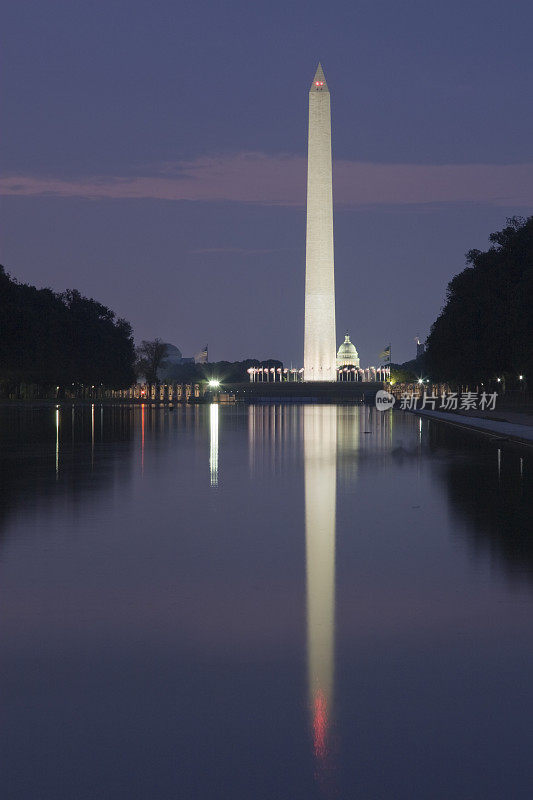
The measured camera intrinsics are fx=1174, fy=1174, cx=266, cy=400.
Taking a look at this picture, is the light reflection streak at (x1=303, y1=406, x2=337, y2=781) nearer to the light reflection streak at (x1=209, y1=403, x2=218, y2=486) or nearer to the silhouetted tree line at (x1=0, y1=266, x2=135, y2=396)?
the light reflection streak at (x1=209, y1=403, x2=218, y2=486)

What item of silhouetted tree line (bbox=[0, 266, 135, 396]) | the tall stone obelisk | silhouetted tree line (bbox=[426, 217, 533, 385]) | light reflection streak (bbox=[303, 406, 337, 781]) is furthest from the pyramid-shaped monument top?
light reflection streak (bbox=[303, 406, 337, 781])

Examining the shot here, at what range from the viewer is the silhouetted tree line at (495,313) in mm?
58156

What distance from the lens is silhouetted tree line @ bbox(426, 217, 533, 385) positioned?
5816 centimetres

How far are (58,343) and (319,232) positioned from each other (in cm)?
3106

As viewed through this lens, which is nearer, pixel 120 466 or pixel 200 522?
pixel 200 522

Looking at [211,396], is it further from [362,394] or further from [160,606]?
[160,606]

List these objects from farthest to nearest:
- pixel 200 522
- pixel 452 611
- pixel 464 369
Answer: pixel 464 369 < pixel 200 522 < pixel 452 611

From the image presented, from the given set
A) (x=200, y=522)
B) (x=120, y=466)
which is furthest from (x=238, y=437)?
(x=200, y=522)

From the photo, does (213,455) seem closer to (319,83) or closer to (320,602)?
(320,602)

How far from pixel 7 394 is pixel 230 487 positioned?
90604 mm

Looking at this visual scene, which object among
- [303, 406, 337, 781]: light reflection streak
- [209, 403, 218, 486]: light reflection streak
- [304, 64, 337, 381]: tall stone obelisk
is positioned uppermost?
[304, 64, 337, 381]: tall stone obelisk

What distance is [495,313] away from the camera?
67.5 metres

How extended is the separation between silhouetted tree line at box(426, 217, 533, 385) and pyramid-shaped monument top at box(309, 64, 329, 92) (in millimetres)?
42828

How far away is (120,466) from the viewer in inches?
961
